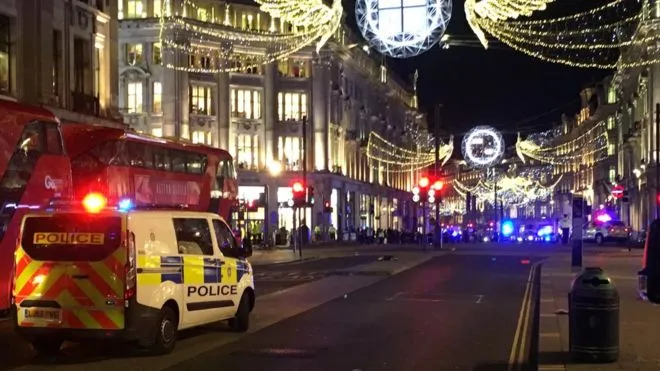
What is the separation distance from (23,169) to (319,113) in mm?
58973

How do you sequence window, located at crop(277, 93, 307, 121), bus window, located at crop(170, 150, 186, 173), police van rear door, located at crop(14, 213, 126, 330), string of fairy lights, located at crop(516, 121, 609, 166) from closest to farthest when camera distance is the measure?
police van rear door, located at crop(14, 213, 126, 330) → bus window, located at crop(170, 150, 186, 173) → window, located at crop(277, 93, 307, 121) → string of fairy lights, located at crop(516, 121, 609, 166)

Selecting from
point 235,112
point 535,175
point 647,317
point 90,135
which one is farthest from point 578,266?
point 535,175

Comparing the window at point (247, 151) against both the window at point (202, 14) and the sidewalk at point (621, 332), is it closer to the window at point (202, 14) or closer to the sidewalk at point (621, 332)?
the window at point (202, 14)

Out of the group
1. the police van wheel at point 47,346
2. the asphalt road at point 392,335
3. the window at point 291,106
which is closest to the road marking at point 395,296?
the asphalt road at point 392,335

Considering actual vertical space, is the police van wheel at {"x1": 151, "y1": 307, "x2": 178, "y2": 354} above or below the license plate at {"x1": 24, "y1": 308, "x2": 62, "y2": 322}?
below

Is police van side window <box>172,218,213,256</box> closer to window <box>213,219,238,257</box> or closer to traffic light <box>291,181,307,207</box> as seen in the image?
window <box>213,219,238,257</box>

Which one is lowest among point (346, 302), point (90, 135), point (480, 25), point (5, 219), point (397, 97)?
point (346, 302)

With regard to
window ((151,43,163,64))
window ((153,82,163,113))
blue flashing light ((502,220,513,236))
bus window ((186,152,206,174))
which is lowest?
blue flashing light ((502,220,513,236))

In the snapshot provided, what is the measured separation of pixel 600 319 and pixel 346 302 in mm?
9793

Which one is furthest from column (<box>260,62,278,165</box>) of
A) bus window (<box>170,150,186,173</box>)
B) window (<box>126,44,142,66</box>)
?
bus window (<box>170,150,186,173</box>)

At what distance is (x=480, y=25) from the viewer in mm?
21797

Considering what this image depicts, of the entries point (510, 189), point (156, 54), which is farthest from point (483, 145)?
point (510, 189)

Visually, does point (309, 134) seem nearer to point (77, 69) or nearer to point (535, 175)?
point (77, 69)

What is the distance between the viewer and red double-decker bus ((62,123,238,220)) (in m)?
23.1
